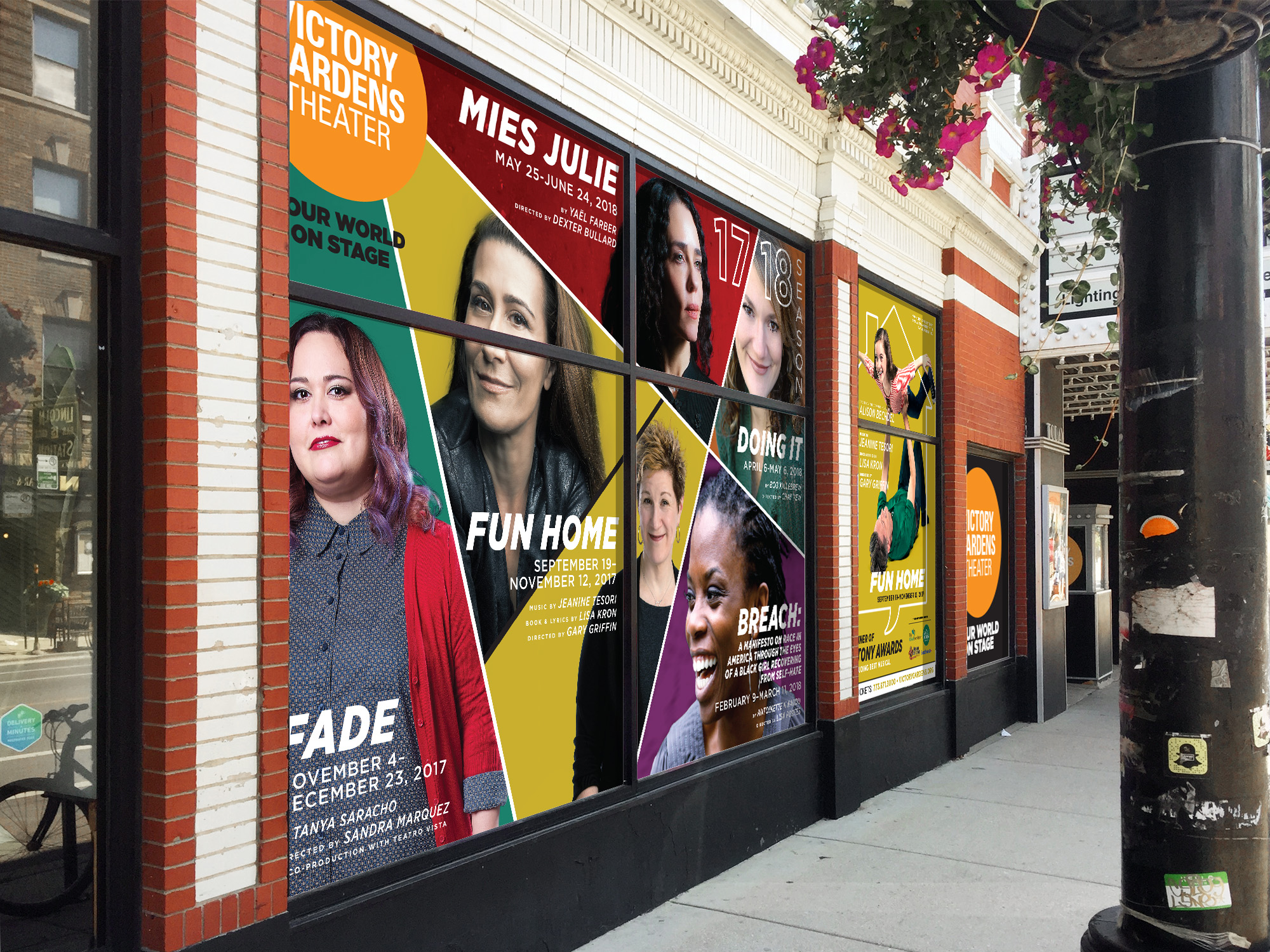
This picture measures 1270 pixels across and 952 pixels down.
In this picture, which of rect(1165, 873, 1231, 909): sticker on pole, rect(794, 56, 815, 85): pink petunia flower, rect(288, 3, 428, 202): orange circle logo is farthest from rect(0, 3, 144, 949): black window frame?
rect(1165, 873, 1231, 909): sticker on pole

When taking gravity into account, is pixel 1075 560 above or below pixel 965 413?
below

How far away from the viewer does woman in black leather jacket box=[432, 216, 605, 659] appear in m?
4.64

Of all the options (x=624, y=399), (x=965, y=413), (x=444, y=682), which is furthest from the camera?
(x=965, y=413)

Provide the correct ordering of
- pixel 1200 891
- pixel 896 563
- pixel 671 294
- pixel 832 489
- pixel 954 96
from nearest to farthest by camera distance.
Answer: pixel 1200 891
pixel 954 96
pixel 671 294
pixel 832 489
pixel 896 563

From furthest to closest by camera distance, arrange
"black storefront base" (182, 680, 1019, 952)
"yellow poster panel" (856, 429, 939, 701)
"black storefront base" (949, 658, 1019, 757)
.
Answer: "black storefront base" (949, 658, 1019, 757) → "yellow poster panel" (856, 429, 939, 701) → "black storefront base" (182, 680, 1019, 952)

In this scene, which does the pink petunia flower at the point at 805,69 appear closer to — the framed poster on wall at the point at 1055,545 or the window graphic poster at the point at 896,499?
the window graphic poster at the point at 896,499

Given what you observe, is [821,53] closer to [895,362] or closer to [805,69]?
[805,69]

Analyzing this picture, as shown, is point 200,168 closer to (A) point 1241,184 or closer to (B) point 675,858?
(A) point 1241,184

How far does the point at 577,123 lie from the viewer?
211 inches

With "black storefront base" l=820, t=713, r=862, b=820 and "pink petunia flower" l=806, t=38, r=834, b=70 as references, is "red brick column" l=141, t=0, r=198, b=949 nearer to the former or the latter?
"pink petunia flower" l=806, t=38, r=834, b=70

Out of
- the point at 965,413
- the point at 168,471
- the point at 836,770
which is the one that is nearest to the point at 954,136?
the point at 168,471

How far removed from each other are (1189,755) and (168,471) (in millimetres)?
2966

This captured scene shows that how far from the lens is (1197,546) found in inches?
94.3

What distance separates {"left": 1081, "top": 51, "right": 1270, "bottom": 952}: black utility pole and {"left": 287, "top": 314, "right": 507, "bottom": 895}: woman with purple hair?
2680 mm
